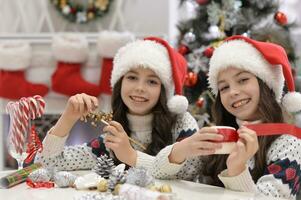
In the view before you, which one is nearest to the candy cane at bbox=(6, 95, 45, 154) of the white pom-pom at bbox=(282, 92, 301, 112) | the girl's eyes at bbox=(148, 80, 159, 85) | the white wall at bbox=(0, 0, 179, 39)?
the girl's eyes at bbox=(148, 80, 159, 85)

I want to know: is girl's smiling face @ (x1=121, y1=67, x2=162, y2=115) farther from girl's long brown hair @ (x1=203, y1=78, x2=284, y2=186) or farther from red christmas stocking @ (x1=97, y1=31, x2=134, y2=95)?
red christmas stocking @ (x1=97, y1=31, x2=134, y2=95)

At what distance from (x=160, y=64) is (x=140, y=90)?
12 centimetres

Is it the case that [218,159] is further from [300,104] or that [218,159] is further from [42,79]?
[42,79]

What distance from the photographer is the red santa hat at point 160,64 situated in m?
1.58

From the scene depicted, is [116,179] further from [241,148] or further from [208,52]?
[208,52]

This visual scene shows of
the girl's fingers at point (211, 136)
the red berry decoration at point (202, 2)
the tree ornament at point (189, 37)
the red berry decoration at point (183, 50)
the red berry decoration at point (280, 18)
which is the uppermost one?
the red berry decoration at point (202, 2)

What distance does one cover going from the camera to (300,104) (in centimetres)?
141

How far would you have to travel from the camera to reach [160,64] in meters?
1.58

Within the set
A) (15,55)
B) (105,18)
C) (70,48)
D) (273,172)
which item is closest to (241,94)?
(273,172)

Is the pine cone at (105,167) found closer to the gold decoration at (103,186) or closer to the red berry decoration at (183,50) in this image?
the gold decoration at (103,186)

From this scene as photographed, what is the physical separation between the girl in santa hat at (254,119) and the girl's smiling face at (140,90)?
212 millimetres

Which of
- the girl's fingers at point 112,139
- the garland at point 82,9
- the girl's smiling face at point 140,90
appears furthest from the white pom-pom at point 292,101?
the garland at point 82,9

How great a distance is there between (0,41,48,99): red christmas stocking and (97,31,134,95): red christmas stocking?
1.16 feet

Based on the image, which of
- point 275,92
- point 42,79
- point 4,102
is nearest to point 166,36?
point 42,79
